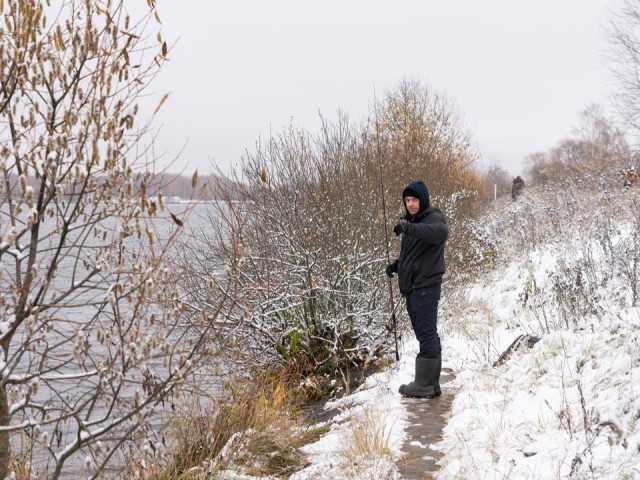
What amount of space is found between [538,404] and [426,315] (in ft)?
4.95

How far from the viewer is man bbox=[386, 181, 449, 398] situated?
6.09m


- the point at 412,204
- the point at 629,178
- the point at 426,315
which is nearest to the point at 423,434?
the point at 426,315

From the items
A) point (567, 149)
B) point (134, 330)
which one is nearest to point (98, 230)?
point (134, 330)

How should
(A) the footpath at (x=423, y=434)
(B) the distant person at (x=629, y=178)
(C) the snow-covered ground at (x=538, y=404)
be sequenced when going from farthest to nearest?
(B) the distant person at (x=629, y=178), (A) the footpath at (x=423, y=434), (C) the snow-covered ground at (x=538, y=404)

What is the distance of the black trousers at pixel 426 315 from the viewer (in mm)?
6121

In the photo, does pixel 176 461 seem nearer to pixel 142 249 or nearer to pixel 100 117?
pixel 142 249

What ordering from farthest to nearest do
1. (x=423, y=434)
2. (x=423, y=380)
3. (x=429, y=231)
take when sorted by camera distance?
(x=423, y=380) < (x=429, y=231) < (x=423, y=434)

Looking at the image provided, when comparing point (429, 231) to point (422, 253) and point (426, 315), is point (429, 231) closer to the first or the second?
point (422, 253)

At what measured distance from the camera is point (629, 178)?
16.2m

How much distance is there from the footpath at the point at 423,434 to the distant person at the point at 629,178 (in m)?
10.4

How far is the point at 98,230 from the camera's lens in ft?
11.2

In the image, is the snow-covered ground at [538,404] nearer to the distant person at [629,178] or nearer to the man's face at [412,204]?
the man's face at [412,204]

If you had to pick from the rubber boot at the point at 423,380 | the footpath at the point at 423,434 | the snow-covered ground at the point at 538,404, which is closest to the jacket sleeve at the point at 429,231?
the rubber boot at the point at 423,380

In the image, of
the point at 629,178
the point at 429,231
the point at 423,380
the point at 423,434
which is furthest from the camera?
the point at 629,178
